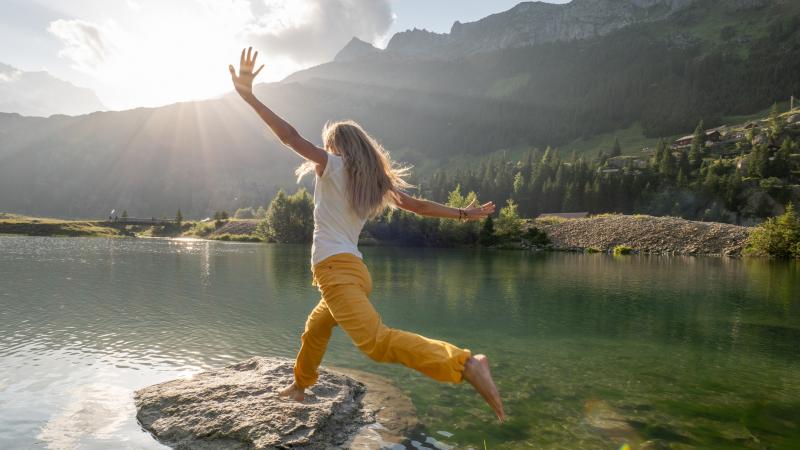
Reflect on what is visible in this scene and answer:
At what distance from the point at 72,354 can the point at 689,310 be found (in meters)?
23.2

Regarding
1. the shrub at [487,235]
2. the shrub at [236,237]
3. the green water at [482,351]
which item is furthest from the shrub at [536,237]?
the green water at [482,351]

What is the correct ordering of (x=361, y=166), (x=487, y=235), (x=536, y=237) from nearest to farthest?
(x=361, y=166), (x=536, y=237), (x=487, y=235)

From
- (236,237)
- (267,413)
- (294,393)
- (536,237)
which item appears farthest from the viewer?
(236,237)

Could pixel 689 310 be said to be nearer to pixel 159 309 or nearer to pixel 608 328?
pixel 608 328

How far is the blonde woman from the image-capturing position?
14.9 feet

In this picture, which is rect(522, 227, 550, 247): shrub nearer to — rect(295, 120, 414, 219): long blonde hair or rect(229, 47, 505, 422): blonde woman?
rect(295, 120, 414, 219): long blonde hair

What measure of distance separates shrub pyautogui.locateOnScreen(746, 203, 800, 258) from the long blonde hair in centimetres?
8113

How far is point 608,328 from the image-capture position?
54.9 ft

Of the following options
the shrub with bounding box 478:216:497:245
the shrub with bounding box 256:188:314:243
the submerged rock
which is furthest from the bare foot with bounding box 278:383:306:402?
the shrub with bounding box 256:188:314:243

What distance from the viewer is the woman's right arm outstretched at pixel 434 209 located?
19.1 feet

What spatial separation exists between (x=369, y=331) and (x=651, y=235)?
88954 mm

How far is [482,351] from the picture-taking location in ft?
41.8

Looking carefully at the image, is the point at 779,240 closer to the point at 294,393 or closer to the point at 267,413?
the point at 294,393

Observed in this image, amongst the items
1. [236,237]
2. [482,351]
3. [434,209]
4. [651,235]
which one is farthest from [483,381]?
[236,237]
